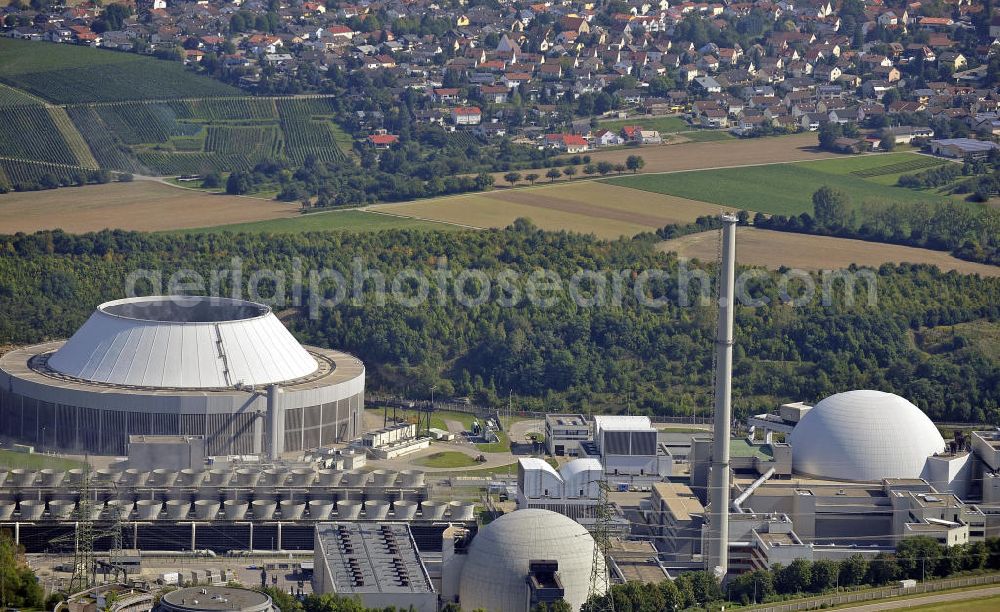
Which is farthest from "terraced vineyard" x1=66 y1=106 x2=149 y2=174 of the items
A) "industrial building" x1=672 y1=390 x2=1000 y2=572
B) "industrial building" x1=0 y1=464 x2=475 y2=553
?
"industrial building" x1=672 y1=390 x2=1000 y2=572

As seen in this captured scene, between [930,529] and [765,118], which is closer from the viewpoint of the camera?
[930,529]

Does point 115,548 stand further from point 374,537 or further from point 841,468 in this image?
point 841,468

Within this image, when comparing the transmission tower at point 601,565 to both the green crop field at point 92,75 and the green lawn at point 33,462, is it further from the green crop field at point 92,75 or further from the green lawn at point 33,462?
the green crop field at point 92,75

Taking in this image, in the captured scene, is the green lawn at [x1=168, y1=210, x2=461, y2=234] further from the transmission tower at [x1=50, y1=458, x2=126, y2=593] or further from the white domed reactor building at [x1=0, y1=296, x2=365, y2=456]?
the transmission tower at [x1=50, y1=458, x2=126, y2=593]

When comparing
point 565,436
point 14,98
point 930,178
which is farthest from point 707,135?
point 565,436

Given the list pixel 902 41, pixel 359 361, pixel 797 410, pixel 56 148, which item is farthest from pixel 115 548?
pixel 902 41

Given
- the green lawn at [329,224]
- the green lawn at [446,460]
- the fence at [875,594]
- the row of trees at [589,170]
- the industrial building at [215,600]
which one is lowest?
the green lawn at [446,460]

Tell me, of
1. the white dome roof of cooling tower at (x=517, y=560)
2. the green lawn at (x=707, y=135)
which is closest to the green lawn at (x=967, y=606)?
the white dome roof of cooling tower at (x=517, y=560)
